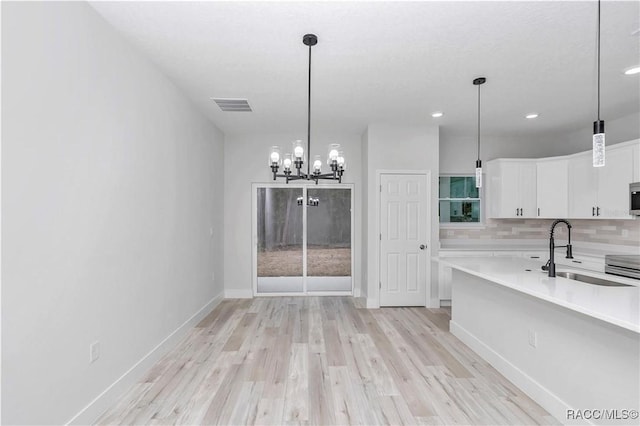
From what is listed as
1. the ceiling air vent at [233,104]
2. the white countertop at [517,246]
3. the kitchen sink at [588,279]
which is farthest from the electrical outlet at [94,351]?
the white countertop at [517,246]

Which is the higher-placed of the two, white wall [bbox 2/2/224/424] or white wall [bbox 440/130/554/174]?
white wall [bbox 440/130/554/174]

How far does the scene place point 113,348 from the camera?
2447 millimetres

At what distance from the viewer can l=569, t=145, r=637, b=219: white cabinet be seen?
13.6ft

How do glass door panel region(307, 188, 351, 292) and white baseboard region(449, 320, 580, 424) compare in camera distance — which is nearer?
white baseboard region(449, 320, 580, 424)

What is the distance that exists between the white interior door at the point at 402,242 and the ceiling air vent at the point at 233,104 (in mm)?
2248

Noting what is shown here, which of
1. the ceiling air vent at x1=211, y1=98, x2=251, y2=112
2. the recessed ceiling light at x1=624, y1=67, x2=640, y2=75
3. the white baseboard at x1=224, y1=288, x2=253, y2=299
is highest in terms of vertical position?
the recessed ceiling light at x1=624, y1=67, x2=640, y2=75

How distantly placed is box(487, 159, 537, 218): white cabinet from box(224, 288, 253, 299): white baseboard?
14.3 ft

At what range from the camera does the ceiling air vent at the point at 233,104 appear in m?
3.94

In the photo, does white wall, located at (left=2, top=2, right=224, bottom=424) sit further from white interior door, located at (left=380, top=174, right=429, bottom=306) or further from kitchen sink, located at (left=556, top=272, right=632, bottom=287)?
kitchen sink, located at (left=556, top=272, right=632, bottom=287)

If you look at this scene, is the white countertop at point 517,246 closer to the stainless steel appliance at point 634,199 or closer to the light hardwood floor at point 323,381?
the stainless steel appliance at point 634,199

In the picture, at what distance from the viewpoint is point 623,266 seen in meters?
3.84

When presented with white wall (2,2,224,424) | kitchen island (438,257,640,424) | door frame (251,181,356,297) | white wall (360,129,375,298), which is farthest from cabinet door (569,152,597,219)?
white wall (2,2,224,424)

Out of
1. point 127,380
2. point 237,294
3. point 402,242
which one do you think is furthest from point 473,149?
point 127,380

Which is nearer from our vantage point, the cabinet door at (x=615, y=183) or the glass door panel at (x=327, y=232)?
the cabinet door at (x=615, y=183)
